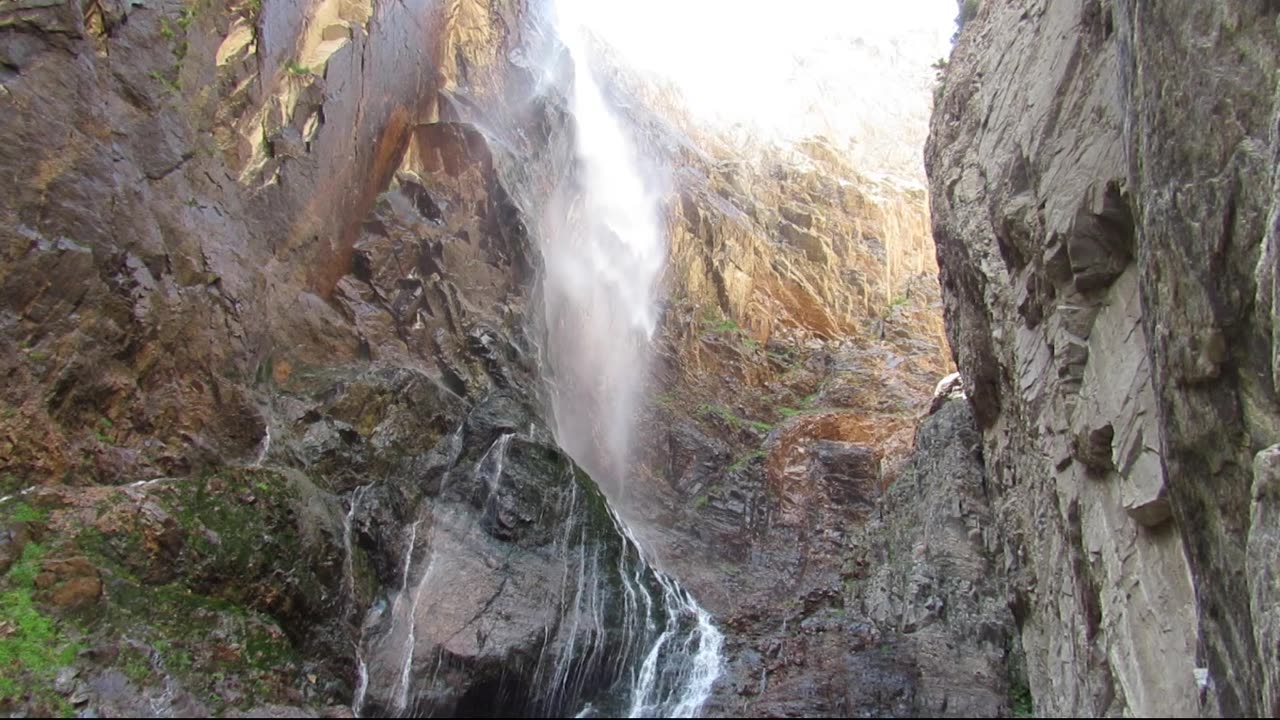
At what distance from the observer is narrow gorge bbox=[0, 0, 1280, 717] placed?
7.88 meters

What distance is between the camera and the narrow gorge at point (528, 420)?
788cm

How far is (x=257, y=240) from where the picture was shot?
55.0 feet

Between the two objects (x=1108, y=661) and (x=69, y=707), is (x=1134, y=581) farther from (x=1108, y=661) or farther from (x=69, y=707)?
(x=69, y=707)

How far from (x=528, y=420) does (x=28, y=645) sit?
33.2ft

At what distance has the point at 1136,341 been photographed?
9.37 meters

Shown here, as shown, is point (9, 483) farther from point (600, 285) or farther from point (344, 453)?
point (600, 285)

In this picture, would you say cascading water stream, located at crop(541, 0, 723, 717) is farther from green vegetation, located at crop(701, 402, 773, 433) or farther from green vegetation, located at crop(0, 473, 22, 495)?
green vegetation, located at crop(0, 473, 22, 495)

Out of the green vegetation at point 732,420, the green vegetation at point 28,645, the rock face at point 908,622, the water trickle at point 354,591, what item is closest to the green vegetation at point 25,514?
the green vegetation at point 28,645

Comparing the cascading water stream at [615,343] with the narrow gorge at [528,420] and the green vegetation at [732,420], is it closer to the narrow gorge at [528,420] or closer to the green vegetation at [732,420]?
the narrow gorge at [528,420]

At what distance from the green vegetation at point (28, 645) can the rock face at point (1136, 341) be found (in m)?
11.7

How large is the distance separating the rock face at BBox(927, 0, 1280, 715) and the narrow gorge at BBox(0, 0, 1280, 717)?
44 mm

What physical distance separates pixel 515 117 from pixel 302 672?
17453mm

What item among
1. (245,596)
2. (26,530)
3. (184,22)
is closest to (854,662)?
(245,596)

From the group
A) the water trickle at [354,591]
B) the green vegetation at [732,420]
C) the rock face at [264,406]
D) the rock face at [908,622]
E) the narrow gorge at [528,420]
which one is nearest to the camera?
the narrow gorge at [528,420]
